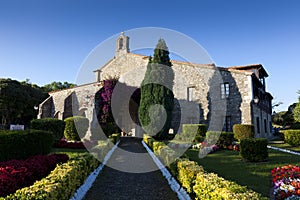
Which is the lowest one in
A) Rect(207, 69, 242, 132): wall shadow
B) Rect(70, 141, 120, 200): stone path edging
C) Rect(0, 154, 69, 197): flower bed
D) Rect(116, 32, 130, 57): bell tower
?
Rect(70, 141, 120, 200): stone path edging

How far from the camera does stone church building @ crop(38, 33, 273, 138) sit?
61.0ft

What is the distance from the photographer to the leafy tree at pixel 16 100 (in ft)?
95.0

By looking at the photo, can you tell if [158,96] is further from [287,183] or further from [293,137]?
[287,183]

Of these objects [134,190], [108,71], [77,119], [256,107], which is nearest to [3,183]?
[134,190]

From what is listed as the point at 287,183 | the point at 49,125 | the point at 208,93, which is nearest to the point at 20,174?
the point at 287,183

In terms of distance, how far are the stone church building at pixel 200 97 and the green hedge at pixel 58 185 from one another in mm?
13312

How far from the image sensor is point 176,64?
22391mm

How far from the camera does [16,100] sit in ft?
98.9

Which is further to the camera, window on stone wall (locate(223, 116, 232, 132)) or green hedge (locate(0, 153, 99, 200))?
window on stone wall (locate(223, 116, 232, 132))

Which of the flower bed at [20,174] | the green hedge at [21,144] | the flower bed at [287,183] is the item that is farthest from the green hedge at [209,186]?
the green hedge at [21,144]

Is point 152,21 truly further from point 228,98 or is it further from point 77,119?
point 228,98

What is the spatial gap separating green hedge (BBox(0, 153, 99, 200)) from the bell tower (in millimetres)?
21416

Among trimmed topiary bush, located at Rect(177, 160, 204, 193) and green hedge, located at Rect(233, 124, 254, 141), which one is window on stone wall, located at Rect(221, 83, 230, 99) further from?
trimmed topiary bush, located at Rect(177, 160, 204, 193)

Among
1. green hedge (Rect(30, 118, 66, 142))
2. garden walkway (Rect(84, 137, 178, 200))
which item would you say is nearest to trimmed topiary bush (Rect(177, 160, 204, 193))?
garden walkway (Rect(84, 137, 178, 200))
